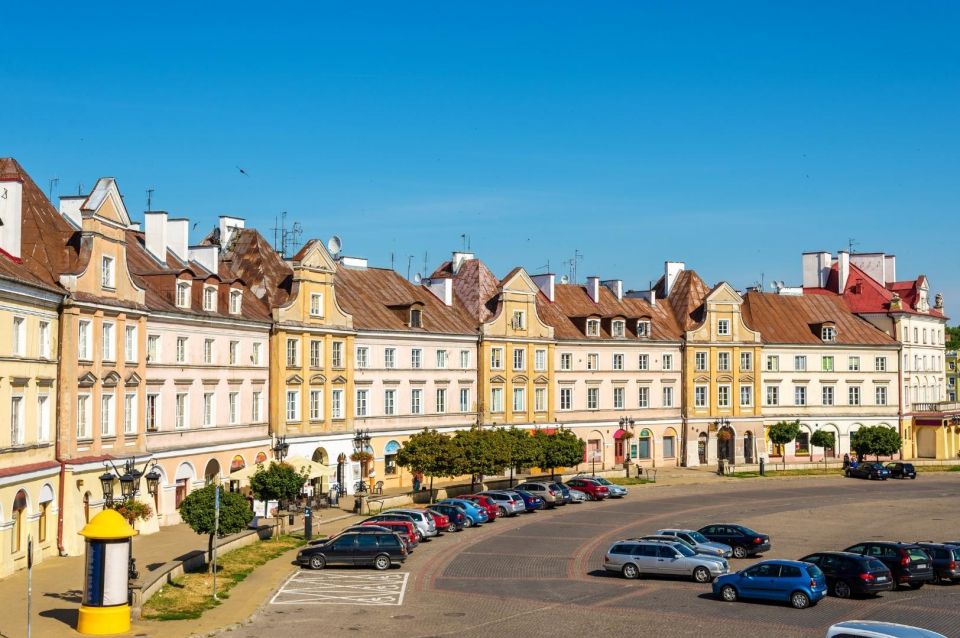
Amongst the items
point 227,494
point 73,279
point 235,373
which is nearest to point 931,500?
point 235,373

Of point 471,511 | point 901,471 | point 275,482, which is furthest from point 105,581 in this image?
point 901,471

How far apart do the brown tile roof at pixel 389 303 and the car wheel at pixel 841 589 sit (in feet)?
140

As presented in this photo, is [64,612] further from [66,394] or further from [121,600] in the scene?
[66,394]

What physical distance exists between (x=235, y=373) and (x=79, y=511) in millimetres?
18348

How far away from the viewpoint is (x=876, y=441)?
100688 mm

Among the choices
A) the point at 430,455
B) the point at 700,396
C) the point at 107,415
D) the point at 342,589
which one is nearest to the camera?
the point at 342,589

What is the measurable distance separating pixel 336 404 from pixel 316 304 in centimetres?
660

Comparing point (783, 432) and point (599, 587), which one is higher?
point (783, 432)

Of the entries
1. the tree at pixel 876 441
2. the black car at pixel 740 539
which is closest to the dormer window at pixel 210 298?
the black car at pixel 740 539

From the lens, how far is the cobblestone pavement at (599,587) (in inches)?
1505

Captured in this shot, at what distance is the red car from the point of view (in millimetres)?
66438

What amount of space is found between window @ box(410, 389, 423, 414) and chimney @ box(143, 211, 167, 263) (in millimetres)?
22537

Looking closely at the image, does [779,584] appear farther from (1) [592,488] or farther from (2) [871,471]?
(2) [871,471]

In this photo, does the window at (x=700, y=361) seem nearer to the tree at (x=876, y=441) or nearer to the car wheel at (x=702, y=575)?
the tree at (x=876, y=441)
